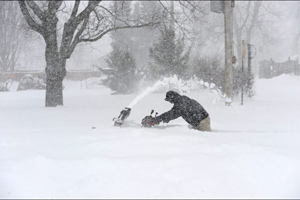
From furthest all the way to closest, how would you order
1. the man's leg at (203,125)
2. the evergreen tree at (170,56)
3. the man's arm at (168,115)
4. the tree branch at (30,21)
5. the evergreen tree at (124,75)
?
the evergreen tree at (124,75) → the evergreen tree at (170,56) → the tree branch at (30,21) → the man's leg at (203,125) → the man's arm at (168,115)

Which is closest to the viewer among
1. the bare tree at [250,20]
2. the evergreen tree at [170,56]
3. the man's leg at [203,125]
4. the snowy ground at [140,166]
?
the snowy ground at [140,166]

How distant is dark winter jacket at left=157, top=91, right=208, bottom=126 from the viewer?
611cm

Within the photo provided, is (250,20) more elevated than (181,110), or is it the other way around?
(250,20)

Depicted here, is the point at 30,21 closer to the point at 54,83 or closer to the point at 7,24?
the point at 54,83

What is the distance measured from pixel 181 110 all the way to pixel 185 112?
0.39 ft

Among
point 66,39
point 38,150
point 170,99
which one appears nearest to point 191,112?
point 170,99

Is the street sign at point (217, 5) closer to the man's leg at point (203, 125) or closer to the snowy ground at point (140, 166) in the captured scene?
the man's leg at point (203, 125)

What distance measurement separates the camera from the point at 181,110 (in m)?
6.15

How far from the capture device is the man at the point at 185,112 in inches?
241

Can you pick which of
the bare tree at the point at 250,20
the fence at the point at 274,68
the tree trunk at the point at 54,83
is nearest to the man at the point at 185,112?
the tree trunk at the point at 54,83

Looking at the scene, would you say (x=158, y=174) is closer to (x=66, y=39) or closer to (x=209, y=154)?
(x=209, y=154)

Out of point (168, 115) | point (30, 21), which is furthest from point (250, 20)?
point (168, 115)

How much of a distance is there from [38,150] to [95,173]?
48.2 inches

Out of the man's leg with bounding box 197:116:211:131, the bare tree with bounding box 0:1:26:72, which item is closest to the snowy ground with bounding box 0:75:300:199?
the man's leg with bounding box 197:116:211:131
